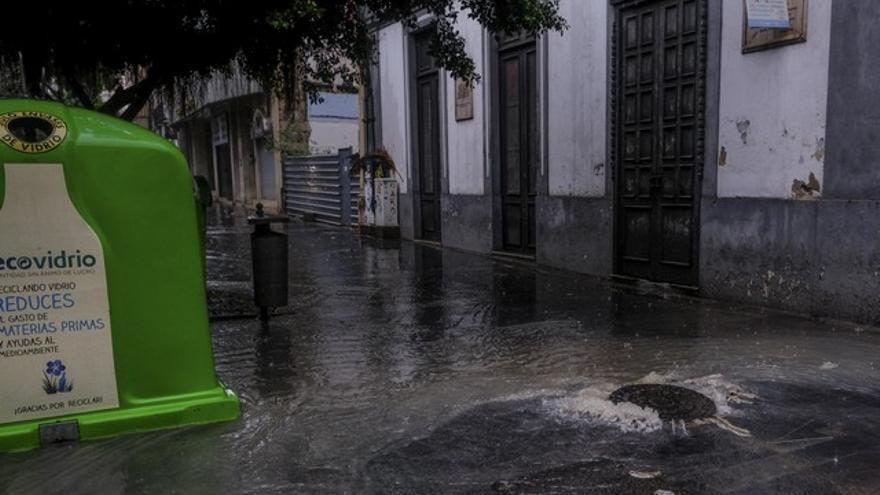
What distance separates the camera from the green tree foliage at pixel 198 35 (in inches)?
253

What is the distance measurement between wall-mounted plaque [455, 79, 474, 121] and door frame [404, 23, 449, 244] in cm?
47

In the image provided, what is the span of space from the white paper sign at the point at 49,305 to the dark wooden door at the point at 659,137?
19.5 feet

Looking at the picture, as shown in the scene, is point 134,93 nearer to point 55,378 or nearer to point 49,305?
point 49,305

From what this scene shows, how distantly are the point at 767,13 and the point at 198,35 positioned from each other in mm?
5135

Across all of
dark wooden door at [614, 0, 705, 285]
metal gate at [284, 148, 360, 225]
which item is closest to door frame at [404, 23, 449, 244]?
metal gate at [284, 148, 360, 225]

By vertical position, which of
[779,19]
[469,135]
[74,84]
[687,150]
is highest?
[779,19]

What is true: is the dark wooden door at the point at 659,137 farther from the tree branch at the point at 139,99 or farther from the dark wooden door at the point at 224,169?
the dark wooden door at the point at 224,169

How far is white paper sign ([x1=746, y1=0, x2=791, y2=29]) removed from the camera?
6.35 metres

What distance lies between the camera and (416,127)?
1380 cm

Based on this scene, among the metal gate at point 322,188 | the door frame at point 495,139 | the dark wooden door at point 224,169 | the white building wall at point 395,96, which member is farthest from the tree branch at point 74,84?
the dark wooden door at point 224,169

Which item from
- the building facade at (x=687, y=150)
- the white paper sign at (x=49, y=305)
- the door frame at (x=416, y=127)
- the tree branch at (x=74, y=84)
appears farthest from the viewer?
the door frame at (x=416, y=127)

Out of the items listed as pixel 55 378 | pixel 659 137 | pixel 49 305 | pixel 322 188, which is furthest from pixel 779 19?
pixel 322 188

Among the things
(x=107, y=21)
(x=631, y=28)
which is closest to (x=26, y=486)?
(x=107, y=21)

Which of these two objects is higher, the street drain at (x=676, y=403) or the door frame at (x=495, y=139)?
the door frame at (x=495, y=139)
